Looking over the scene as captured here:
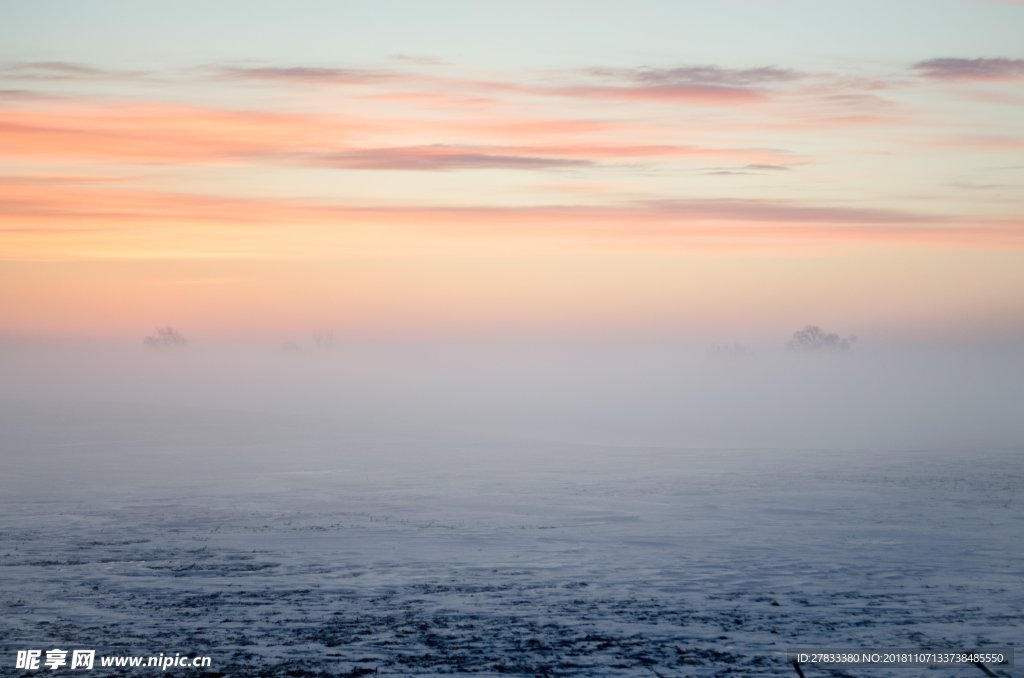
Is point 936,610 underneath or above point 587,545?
above

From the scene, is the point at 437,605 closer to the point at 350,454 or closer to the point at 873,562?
the point at 873,562

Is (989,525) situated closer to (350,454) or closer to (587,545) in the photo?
(587,545)

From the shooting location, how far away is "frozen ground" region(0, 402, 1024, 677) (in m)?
28.0

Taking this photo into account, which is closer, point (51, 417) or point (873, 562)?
point (873, 562)

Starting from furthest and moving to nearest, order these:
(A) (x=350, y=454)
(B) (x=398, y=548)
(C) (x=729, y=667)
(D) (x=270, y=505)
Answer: (A) (x=350, y=454) → (D) (x=270, y=505) → (B) (x=398, y=548) → (C) (x=729, y=667)

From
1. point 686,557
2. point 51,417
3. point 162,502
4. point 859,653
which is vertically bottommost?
point 51,417

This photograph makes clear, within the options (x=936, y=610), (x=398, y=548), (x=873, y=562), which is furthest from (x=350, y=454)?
(x=936, y=610)

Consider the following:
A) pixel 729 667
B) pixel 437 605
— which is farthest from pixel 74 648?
pixel 729 667

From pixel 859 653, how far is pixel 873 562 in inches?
560

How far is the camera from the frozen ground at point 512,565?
28031mm

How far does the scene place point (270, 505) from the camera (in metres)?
60.2

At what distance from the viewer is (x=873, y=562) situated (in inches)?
1597

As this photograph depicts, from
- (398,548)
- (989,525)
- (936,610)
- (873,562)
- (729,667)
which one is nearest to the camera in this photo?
(729,667)

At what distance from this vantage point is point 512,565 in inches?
1602
